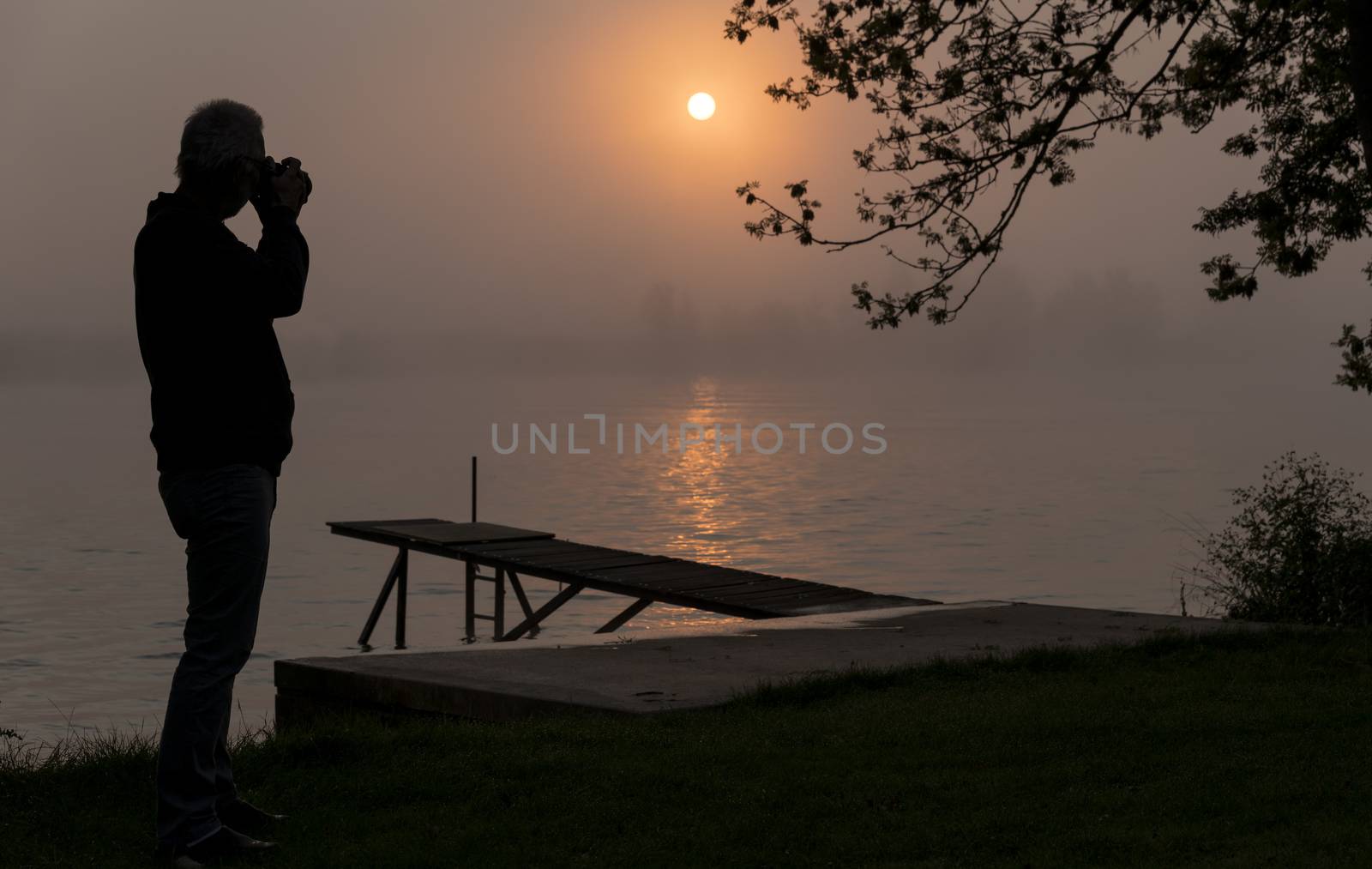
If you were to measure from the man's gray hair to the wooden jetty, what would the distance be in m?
9.18

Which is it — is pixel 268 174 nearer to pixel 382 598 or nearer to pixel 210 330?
pixel 210 330

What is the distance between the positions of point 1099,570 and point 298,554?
21.8 metres

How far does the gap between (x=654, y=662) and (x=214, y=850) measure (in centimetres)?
435

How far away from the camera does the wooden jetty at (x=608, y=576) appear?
14.3 m

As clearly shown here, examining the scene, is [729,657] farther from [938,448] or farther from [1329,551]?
[938,448]

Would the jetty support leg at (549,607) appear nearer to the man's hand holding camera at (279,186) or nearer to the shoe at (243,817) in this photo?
the shoe at (243,817)

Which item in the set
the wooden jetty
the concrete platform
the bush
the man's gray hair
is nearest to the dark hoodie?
the man's gray hair

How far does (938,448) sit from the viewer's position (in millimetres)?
99062

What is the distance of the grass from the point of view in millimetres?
5438

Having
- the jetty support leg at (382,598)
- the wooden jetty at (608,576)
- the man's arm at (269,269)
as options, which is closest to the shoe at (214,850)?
the man's arm at (269,269)

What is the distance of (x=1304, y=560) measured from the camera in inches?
552

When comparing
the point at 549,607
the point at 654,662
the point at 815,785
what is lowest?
Answer: the point at 815,785

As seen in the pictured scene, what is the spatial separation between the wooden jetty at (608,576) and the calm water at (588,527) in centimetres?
150

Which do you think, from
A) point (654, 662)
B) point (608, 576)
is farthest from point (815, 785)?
point (608, 576)
